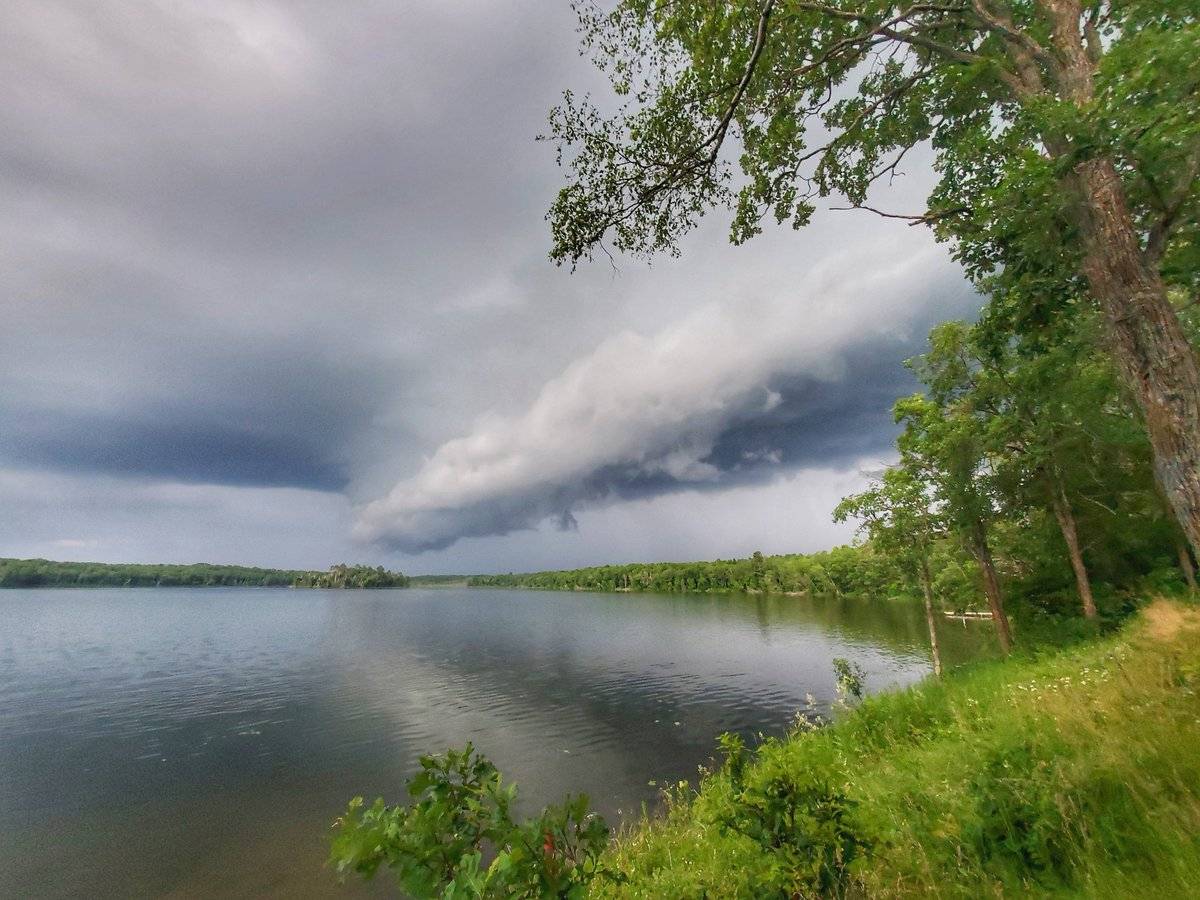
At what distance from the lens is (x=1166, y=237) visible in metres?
6.65

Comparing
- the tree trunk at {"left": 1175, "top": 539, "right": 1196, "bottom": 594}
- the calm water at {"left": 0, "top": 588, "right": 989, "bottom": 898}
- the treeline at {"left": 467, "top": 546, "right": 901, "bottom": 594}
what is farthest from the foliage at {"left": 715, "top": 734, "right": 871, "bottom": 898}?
the treeline at {"left": 467, "top": 546, "right": 901, "bottom": 594}

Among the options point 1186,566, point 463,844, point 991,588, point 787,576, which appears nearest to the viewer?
point 463,844

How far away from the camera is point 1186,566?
43.6 ft

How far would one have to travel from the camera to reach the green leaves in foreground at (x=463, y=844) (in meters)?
2.71

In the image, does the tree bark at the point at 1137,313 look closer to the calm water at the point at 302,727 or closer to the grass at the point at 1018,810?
the grass at the point at 1018,810

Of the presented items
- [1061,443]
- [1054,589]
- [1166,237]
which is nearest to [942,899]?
[1166,237]

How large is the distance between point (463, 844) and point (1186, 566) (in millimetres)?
19996

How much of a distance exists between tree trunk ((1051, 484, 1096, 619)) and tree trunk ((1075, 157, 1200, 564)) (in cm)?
1231

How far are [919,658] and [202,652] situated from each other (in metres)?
71.4

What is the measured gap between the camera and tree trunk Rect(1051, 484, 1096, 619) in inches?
601

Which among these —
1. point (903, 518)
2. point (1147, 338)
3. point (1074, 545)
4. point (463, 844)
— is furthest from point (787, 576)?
point (463, 844)

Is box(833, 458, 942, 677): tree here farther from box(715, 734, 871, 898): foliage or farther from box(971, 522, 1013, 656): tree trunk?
box(715, 734, 871, 898): foliage

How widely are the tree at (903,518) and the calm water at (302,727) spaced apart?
4370 millimetres

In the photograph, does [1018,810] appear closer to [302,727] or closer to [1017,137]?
[1017,137]
